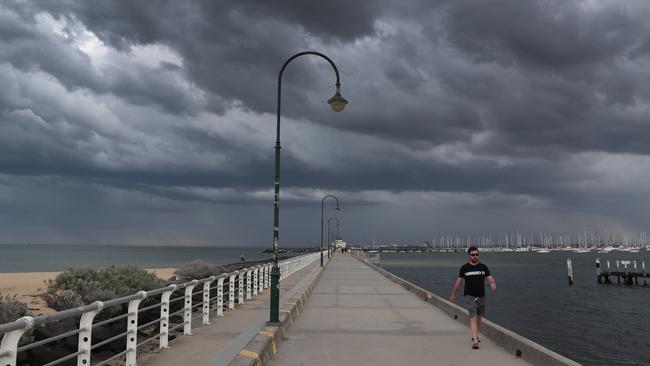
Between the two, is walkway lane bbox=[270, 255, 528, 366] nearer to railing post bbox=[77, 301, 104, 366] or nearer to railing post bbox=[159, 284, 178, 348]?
railing post bbox=[159, 284, 178, 348]

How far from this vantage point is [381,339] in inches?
440

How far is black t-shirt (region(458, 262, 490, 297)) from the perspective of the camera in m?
10.1

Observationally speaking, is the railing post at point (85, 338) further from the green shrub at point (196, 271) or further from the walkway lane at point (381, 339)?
the green shrub at point (196, 271)

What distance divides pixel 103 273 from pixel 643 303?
41386 mm

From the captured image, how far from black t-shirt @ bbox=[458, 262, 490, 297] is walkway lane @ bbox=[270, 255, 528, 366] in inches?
42.5

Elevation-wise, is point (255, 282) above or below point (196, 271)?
below

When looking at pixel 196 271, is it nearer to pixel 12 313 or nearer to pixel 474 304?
pixel 12 313

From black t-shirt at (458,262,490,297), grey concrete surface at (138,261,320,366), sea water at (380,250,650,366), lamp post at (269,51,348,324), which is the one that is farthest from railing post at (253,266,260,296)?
sea water at (380,250,650,366)

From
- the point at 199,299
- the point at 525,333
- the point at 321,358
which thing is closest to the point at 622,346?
the point at 525,333

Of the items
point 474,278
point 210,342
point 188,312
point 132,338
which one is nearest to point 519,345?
point 474,278

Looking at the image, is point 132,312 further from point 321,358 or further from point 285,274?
point 285,274

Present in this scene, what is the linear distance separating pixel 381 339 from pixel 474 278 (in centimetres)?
242

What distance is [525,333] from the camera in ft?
87.8

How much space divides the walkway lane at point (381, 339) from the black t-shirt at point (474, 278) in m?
1.08
